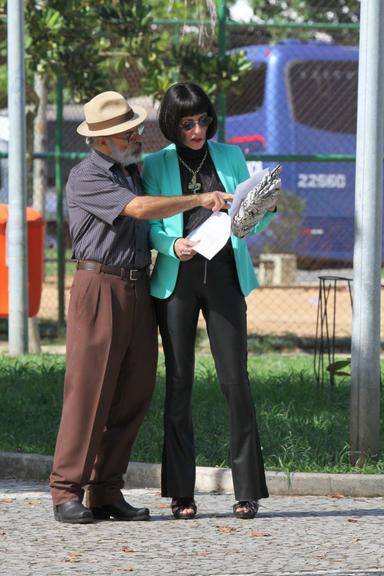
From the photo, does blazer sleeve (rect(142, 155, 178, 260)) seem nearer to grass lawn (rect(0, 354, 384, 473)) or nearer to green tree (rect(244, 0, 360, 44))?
grass lawn (rect(0, 354, 384, 473))

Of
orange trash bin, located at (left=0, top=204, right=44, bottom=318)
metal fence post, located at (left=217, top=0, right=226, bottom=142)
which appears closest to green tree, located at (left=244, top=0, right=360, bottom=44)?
metal fence post, located at (left=217, top=0, right=226, bottom=142)

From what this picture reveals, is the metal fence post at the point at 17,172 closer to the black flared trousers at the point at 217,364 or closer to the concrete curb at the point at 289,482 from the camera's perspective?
the concrete curb at the point at 289,482

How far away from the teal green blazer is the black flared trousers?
48 mm

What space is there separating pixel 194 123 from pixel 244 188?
1.66 ft

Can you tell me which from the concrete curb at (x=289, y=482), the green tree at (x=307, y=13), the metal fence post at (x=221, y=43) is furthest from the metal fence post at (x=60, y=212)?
the green tree at (x=307, y=13)

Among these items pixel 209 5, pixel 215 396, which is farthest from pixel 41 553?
pixel 209 5

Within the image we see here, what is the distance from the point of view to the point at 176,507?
6.93 meters

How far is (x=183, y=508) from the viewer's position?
6914mm

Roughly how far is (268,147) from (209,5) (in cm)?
721

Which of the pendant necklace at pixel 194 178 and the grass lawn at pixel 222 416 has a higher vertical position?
the pendant necklace at pixel 194 178

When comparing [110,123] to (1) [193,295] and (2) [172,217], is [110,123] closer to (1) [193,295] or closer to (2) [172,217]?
(2) [172,217]

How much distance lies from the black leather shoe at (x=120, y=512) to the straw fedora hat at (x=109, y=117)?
5.68ft

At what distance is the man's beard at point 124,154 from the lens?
6727 mm

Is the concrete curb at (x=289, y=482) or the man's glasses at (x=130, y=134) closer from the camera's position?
the man's glasses at (x=130, y=134)
